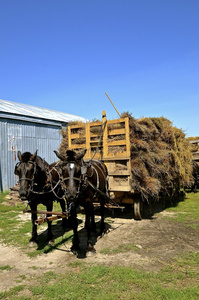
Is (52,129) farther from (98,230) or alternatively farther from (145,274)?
(145,274)

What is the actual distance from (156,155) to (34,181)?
162 inches

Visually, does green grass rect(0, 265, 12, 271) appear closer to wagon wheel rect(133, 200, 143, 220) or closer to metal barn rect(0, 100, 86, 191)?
wagon wheel rect(133, 200, 143, 220)

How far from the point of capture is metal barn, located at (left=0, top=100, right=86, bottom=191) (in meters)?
14.2

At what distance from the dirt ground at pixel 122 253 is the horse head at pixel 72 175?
4.73 ft

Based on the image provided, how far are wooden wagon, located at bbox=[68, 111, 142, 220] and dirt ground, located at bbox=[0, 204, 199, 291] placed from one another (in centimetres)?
100

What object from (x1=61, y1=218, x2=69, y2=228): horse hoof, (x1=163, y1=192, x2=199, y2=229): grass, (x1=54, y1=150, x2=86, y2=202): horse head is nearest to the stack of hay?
(x1=163, y1=192, x2=199, y2=229): grass

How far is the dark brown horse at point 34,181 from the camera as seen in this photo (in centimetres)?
488

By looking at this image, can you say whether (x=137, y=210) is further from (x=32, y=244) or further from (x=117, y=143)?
(x=32, y=244)

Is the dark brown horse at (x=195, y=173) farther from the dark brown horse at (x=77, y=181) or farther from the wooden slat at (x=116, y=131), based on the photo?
the dark brown horse at (x=77, y=181)

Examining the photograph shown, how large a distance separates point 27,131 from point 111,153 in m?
10.2

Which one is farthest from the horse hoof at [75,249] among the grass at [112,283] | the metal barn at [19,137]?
the metal barn at [19,137]

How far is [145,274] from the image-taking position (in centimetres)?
388

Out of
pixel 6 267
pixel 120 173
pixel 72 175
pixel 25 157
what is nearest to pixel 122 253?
pixel 72 175

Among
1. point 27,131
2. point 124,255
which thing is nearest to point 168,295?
point 124,255
